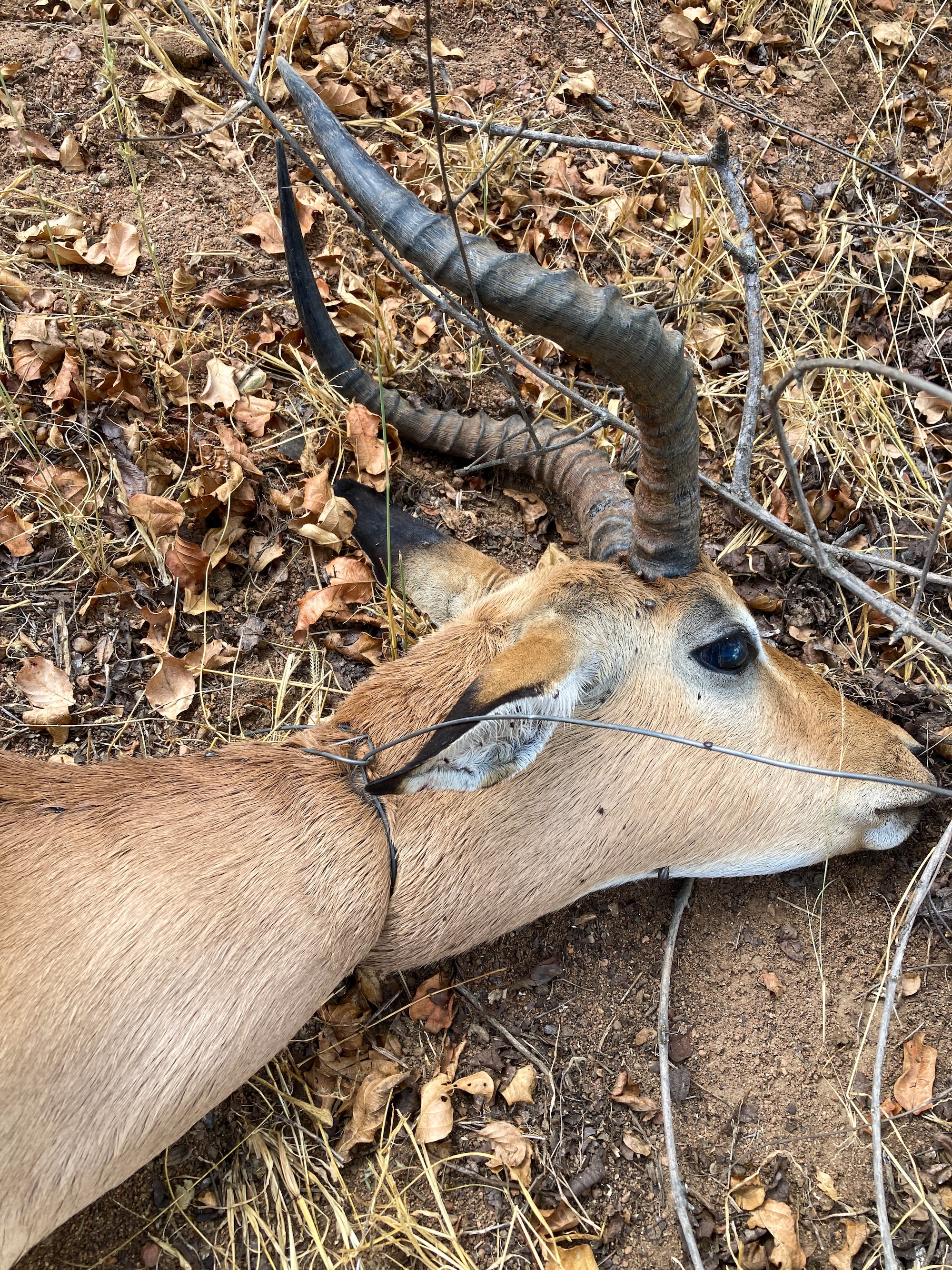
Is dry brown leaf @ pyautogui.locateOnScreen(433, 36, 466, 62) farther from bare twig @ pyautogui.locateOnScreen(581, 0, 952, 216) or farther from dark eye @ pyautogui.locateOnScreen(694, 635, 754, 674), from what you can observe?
dark eye @ pyautogui.locateOnScreen(694, 635, 754, 674)

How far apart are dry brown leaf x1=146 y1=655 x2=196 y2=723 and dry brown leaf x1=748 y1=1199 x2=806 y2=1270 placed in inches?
96.5

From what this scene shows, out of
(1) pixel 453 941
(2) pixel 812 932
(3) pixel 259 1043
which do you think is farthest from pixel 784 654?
(3) pixel 259 1043

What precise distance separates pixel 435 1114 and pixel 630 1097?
0.60m

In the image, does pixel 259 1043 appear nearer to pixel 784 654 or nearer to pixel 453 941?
pixel 453 941

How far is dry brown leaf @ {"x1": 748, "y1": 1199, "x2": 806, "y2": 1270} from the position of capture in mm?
2719

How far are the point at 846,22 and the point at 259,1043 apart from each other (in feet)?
18.9

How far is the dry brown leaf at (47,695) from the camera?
11.1 ft

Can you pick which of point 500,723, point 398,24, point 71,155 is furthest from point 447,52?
point 500,723

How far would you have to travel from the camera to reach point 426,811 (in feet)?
8.76

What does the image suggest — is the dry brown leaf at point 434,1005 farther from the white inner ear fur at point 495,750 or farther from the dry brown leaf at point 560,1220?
the white inner ear fur at point 495,750

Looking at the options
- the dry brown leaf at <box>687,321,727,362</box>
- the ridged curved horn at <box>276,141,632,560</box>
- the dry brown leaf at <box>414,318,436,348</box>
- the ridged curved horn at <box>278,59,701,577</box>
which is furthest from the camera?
the dry brown leaf at <box>687,321,727,362</box>

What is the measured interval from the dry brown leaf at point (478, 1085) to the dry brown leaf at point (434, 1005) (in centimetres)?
17

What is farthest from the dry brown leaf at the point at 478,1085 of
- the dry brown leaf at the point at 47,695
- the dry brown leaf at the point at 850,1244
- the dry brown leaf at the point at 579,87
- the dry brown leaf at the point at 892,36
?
the dry brown leaf at the point at 892,36

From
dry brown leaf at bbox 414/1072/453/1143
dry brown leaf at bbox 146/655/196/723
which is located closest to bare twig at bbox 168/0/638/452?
dry brown leaf at bbox 146/655/196/723
